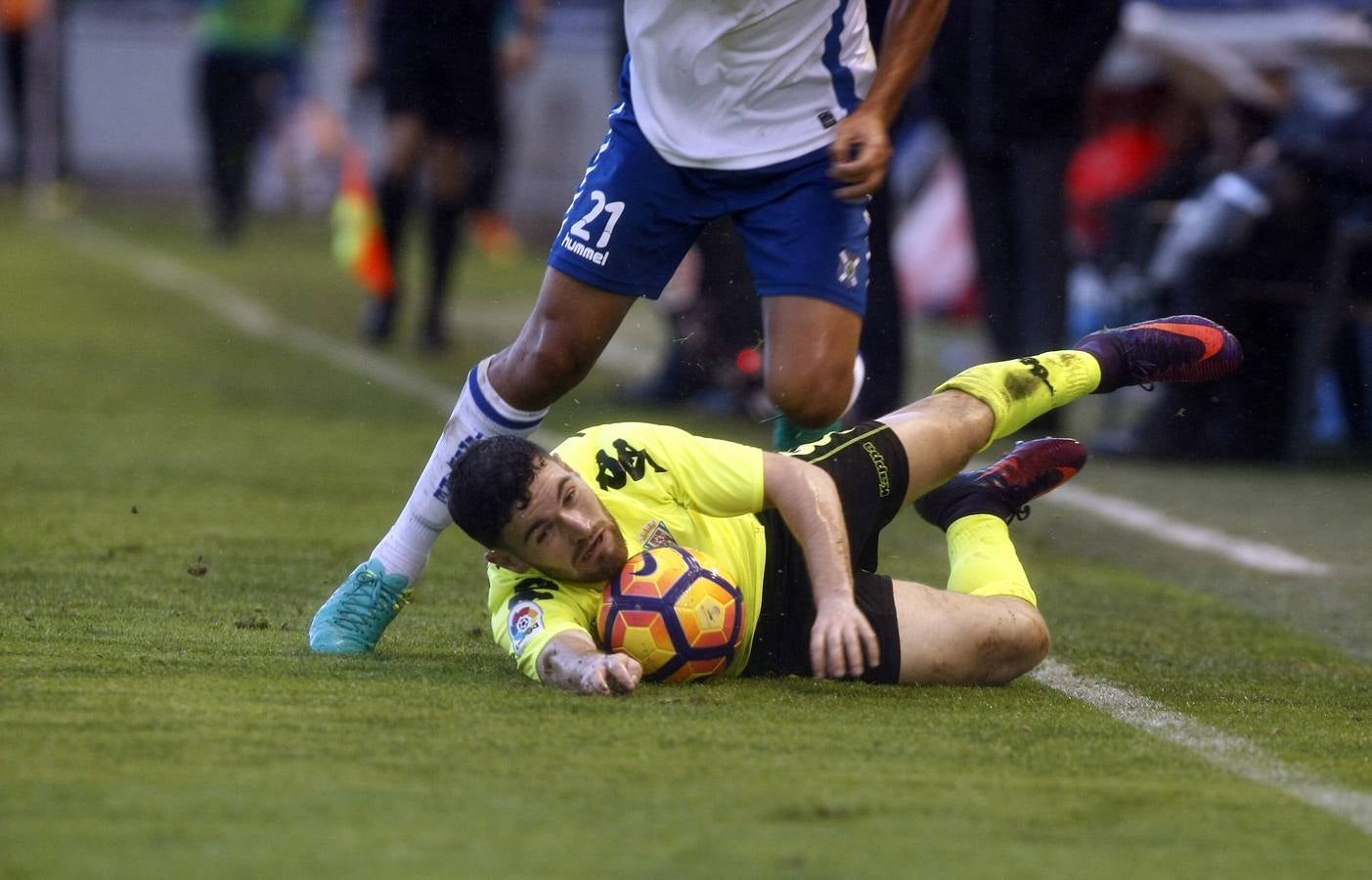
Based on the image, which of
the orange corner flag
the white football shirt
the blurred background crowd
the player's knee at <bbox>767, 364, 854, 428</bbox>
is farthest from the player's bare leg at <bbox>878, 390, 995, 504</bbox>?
the orange corner flag

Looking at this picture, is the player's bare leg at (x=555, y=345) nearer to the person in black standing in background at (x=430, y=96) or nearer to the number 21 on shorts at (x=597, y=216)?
the number 21 on shorts at (x=597, y=216)

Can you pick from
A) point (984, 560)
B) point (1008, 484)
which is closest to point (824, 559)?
point (984, 560)

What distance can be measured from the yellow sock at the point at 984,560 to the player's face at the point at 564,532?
2.78 feet

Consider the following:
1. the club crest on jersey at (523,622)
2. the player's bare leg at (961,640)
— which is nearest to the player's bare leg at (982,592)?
the player's bare leg at (961,640)

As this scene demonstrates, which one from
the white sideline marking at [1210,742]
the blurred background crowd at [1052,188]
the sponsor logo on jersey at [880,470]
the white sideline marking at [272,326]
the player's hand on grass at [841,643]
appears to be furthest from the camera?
the white sideline marking at [272,326]

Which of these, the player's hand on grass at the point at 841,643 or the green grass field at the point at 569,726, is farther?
the player's hand on grass at the point at 841,643

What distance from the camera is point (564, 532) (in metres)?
3.89

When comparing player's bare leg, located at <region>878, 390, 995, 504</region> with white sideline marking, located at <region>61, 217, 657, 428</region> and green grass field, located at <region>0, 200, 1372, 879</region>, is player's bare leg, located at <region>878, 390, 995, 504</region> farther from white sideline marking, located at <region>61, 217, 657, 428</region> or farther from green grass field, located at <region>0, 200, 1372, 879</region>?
white sideline marking, located at <region>61, 217, 657, 428</region>

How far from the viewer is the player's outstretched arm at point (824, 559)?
11.8 feet

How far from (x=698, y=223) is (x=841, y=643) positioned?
1346 millimetres

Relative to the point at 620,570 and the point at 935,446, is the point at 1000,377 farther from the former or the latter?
the point at 620,570

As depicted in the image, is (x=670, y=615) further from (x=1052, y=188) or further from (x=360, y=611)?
(x=1052, y=188)

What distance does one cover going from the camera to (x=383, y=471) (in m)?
7.31

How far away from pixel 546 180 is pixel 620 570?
654 inches
